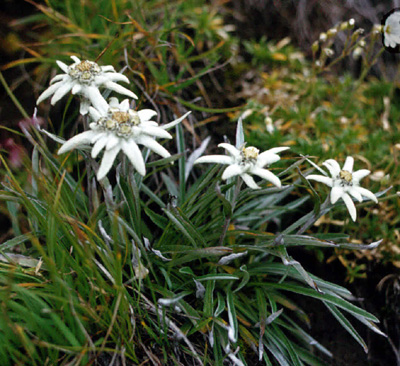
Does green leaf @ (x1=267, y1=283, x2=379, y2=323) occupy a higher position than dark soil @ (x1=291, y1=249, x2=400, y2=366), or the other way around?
green leaf @ (x1=267, y1=283, x2=379, y2=323)

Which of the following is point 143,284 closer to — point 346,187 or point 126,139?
point 126,139

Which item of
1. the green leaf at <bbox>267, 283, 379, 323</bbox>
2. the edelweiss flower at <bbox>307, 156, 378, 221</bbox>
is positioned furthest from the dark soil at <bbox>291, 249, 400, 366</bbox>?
the edelweiss flower at <bbox>307, 156, 378, 221</bbox>

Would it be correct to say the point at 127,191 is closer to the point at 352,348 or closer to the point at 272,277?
the point at 272,277

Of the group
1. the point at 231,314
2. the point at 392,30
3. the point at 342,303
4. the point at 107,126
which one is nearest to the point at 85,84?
the point at 107,126

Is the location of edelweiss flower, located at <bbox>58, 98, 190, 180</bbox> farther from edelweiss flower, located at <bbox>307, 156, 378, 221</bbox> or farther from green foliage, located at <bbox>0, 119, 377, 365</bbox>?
edelweiss flower, located at <bbox>307, 156, 378, 221</bbox>

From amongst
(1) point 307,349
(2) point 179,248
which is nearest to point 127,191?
(2) point 179,248

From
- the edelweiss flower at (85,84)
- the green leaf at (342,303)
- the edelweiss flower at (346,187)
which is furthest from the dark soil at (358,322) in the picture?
the edelweiss flower at (85,84)

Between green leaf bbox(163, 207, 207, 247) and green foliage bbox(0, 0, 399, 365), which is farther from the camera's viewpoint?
green leaf bbox(163, 207, 207, 247)
